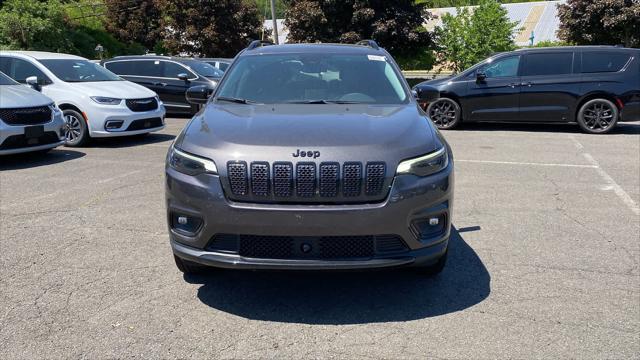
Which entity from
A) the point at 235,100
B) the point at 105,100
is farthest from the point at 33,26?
the point at 235,100

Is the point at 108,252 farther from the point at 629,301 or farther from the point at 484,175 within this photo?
the point at 484,175

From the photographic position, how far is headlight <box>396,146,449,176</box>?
140 inches

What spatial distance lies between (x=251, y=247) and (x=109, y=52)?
1536 inches

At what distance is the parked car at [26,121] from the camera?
8.45m

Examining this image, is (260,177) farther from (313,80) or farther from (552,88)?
(552,88)

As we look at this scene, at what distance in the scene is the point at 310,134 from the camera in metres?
3.65

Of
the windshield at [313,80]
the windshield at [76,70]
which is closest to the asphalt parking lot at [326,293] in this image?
the windshield at [313,80]

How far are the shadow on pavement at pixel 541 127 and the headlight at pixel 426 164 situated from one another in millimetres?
9943

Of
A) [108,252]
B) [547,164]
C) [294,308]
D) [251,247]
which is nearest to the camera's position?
[251,247]

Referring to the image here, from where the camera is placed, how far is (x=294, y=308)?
3.78 metres

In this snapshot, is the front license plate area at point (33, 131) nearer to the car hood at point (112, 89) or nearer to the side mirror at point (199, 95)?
the car hood at point (112, 89)

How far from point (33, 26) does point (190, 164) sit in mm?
27138

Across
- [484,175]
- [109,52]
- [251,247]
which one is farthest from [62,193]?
[109,52]

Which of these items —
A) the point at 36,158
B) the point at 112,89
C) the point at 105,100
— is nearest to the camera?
the point at 36,158
